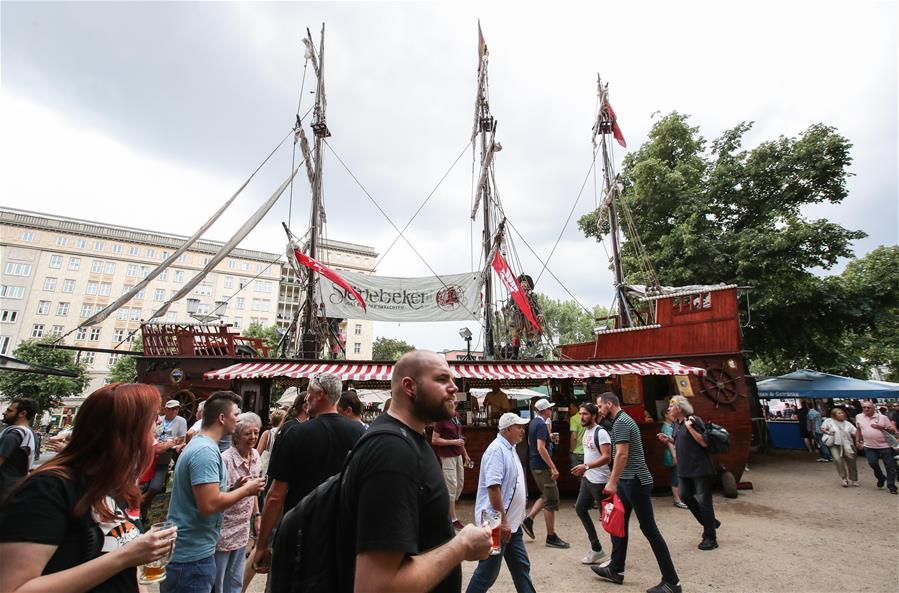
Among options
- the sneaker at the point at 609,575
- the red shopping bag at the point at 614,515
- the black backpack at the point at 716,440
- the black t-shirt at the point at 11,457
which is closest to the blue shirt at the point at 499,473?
the red shopping bag at the point at 614,515

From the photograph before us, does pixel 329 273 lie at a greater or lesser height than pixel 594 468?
greater

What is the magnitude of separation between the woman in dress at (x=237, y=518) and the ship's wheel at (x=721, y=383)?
10.1 metres

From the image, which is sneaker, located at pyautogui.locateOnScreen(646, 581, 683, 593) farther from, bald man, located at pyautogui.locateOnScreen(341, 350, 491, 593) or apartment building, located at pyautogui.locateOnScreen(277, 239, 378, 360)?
apartment building, located at pyautogui.locateOnScreen(277, 239, 378, 360)

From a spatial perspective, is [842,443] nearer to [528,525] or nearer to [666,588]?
[528,525]

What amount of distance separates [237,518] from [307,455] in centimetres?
78

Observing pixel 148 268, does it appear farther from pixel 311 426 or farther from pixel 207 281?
pixel 311 426

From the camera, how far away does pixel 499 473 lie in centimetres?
369

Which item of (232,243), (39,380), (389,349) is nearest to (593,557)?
(232,243)

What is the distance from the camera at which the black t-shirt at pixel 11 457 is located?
414 centimetres

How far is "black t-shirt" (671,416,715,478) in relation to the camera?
5.65 m

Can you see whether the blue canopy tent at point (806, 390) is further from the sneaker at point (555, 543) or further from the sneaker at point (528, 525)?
the sneaker at point (528, 525)

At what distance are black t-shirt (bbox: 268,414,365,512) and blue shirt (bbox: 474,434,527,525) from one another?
1329 mm

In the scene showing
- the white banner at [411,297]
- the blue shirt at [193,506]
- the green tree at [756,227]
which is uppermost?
the green tree at [756,227]

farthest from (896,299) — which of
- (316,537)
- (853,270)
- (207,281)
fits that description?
(207,281)
